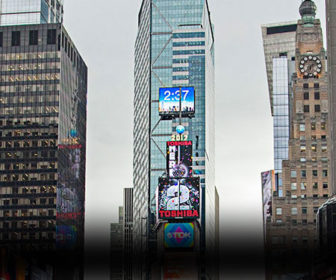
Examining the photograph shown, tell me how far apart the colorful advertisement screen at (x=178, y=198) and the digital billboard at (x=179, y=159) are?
3469mm

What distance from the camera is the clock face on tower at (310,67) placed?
15438 centimetres

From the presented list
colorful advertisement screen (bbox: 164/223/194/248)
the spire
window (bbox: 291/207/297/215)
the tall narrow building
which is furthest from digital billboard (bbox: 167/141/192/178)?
the spire

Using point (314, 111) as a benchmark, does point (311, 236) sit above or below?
below

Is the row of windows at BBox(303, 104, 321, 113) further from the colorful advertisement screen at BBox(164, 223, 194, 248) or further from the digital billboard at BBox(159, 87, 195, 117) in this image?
the colorful advertisement screen at BBox(164, 223, 194, 248)

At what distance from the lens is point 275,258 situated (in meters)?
151

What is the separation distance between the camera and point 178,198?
343 feet

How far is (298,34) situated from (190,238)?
76.9 meters

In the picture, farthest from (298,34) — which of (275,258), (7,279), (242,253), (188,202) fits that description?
(242,253)

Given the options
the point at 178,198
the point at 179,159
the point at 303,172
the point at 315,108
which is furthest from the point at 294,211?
the point at 178,198

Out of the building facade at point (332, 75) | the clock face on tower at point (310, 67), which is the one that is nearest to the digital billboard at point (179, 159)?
the building facade at point (332, 75)

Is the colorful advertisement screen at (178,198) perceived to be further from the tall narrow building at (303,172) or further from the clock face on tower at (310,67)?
the clock face on tower at (310,67)

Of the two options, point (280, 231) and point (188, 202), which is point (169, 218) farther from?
point (280, 231)

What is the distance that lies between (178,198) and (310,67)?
204 feet

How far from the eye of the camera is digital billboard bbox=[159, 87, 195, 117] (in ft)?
401
